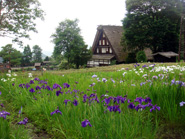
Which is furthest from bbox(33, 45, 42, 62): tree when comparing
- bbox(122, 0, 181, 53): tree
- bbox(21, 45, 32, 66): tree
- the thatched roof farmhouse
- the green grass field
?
the green grass field

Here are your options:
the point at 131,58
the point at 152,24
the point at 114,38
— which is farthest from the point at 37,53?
the point at 152,24

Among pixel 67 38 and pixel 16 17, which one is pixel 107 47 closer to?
pixel 67 38

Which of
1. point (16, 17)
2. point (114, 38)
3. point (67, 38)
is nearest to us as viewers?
point (16, 17)

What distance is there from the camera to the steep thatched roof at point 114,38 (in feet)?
110

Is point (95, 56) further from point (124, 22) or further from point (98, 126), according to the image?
point (98, 126)

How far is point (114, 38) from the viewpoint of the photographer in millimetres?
35656

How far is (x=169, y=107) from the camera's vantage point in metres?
2.47

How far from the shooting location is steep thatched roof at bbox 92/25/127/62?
33.6m

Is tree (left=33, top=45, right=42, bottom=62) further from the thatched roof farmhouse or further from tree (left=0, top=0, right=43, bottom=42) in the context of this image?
tree (left=0, top=0, right=43, bottom=42)

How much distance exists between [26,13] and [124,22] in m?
17.4

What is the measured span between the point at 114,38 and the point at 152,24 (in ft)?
35.0

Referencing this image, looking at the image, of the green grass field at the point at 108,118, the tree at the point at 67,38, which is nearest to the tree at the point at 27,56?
the tree at the point at 67,38

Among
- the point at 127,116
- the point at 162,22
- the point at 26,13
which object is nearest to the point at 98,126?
the point at 127,116

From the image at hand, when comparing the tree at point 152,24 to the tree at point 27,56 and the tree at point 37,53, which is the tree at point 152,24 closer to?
the tree at point 27,56
